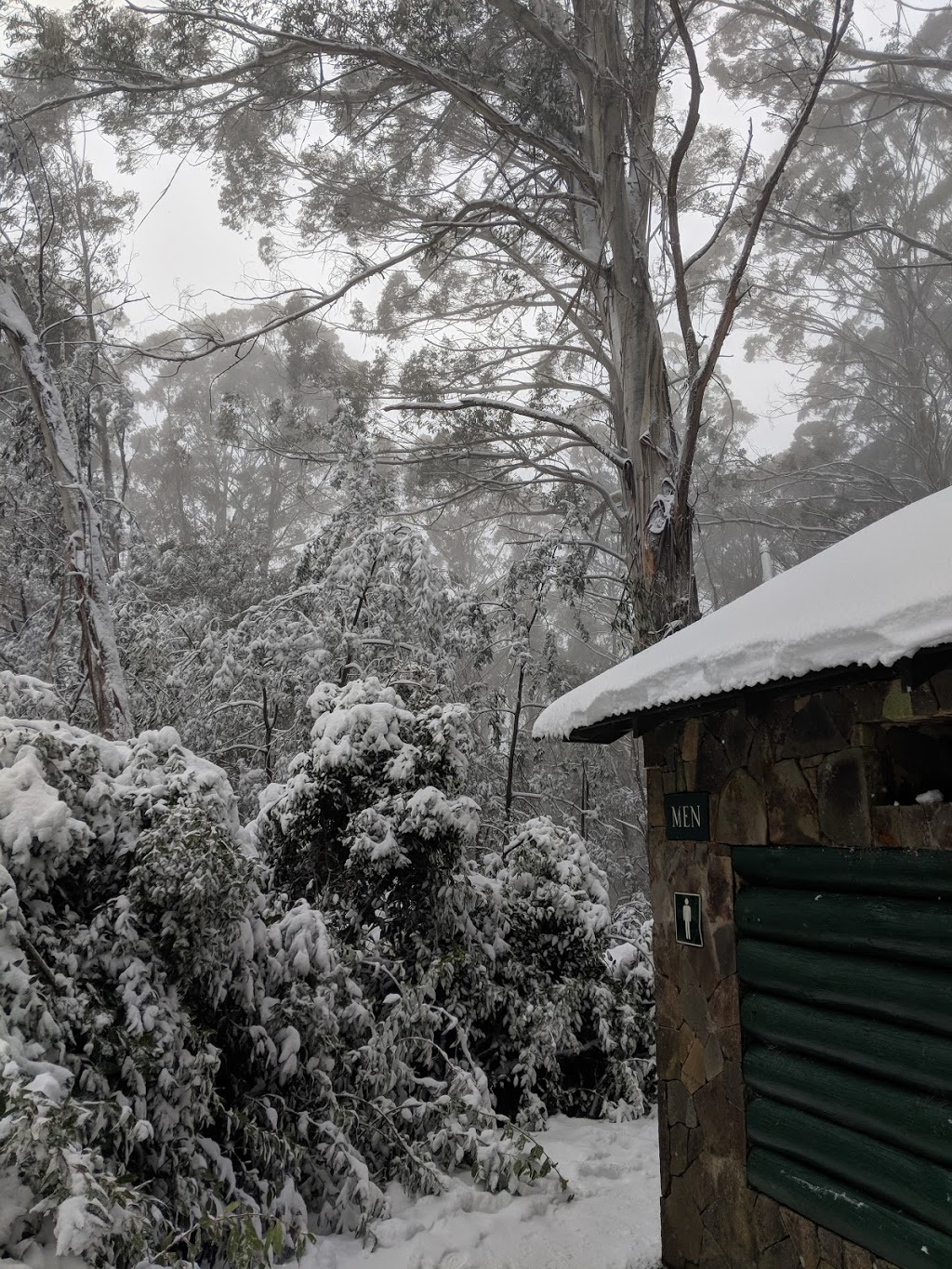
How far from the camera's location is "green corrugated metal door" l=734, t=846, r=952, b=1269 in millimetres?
2379

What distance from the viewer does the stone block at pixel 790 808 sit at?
2.82 m

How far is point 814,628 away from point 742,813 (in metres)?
1.10

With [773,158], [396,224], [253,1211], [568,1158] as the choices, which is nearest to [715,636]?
[253,1211]

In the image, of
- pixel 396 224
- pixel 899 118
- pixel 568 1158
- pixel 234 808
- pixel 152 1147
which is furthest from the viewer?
pixel 899 118

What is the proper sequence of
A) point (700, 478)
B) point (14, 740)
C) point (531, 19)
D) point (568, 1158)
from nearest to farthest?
point (14, 740) → point (568, 1158) → point (531, 19) → point (700, 478)

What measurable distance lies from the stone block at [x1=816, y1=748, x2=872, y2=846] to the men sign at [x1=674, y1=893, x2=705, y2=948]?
75 cm

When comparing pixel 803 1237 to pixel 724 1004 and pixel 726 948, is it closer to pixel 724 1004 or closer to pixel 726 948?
pixel 724 1004

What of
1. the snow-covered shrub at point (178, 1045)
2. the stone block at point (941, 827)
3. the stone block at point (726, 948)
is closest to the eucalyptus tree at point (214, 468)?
the snow-covered shrub at point (178, 1045)

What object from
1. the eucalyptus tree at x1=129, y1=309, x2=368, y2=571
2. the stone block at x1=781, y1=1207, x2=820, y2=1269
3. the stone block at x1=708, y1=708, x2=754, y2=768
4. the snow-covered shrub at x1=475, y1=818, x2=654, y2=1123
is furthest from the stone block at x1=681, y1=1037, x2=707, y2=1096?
the eucalyptus tree at x1=129, y1=309, x2=368, y2=571

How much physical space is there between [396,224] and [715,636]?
9116mm

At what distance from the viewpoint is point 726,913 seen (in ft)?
10.5

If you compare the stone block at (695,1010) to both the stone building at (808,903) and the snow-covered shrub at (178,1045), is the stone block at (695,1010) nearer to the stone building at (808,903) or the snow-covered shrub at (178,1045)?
the stone building at (808,903)

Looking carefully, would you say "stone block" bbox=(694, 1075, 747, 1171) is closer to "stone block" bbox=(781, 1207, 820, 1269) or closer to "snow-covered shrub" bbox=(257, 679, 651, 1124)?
"stone block" bbox=(781, 1207, 820, 1269)

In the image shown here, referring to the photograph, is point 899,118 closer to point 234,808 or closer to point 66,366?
point 66,366
